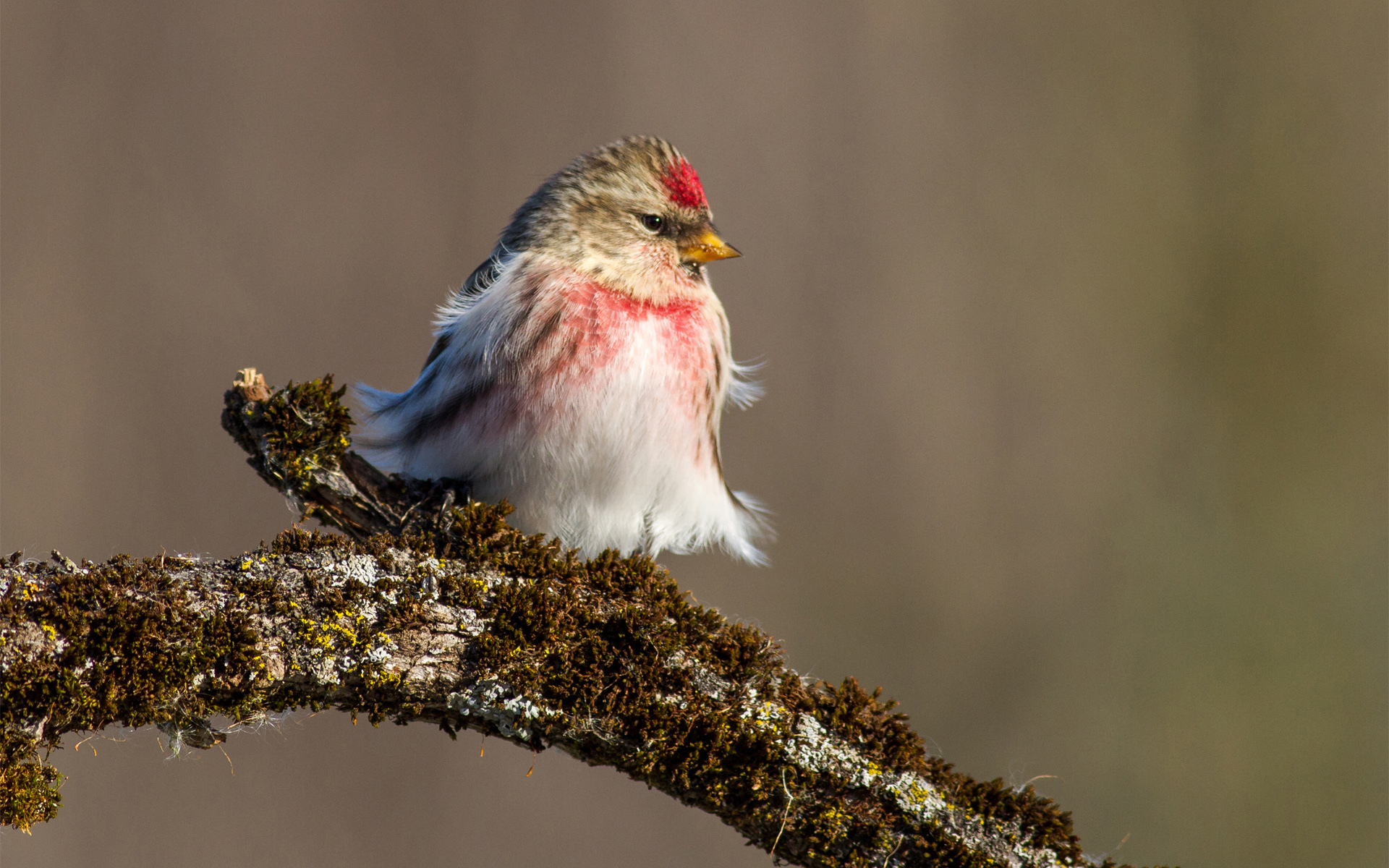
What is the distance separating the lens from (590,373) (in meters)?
2.41

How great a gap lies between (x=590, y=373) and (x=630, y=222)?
0.47m

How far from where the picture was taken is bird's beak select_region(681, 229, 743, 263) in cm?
268

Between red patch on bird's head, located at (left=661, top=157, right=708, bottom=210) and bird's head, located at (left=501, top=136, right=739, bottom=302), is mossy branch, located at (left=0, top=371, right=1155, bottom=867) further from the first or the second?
red patch on bird's head, located at (left=661, top=157, right=708, bottom=210)

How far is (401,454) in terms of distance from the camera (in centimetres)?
262

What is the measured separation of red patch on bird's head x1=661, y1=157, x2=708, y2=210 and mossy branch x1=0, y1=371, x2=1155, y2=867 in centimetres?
112

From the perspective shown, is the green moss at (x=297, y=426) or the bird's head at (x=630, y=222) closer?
the green moss at (x=297, y=426)

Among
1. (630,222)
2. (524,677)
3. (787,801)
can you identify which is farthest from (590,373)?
(787,801)

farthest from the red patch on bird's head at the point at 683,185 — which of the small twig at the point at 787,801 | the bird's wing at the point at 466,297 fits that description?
the small twig at the point at 787,801

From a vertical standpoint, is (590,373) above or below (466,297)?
below

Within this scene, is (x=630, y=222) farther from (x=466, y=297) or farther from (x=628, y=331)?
(x=466, y=297)

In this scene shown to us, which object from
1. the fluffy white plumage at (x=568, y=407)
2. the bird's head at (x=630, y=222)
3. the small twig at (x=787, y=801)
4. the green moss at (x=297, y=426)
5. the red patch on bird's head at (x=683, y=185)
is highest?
the red patch on bird's head at (x=683, y=185)

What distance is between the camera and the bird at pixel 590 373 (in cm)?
244

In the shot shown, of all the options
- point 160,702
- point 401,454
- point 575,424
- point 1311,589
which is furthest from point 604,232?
point 1311,589

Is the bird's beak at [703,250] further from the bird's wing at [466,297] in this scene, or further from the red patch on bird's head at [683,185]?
the bird's wing at [466,297]
